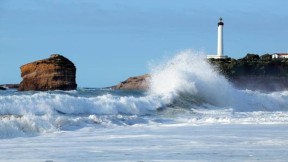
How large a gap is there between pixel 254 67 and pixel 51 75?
2685cm

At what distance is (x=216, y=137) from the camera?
873 centimetres

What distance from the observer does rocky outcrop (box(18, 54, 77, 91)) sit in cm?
4719

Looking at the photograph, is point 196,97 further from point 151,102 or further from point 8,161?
point 8,161

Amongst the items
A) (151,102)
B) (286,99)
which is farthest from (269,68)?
(151,102)

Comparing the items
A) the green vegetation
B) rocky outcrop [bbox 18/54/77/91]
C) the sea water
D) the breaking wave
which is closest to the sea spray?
the breaking wave

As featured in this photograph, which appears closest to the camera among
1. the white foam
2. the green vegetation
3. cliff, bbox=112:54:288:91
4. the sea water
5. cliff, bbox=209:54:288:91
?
the sea water

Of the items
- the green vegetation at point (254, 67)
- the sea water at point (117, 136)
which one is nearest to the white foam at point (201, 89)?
the sea water at point (117, 136)

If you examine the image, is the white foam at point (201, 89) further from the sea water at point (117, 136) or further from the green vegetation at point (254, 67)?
the green vegetation at point (254, 67)

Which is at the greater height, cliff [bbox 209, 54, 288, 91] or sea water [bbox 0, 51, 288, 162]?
cliff [bbox 209, 54, 288, 91]

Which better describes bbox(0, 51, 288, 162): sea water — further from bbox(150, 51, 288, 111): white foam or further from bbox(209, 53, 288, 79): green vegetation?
bbox(209, 53, 288, 79): green vegetation

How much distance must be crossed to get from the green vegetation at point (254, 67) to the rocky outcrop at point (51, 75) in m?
19.0

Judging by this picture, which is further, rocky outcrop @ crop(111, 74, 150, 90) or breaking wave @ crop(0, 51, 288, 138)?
rocky outcrop @ crop(111, 74, 150, 90)

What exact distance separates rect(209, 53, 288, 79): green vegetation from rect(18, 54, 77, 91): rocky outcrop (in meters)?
19.0

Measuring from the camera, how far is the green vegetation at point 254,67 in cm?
6196
